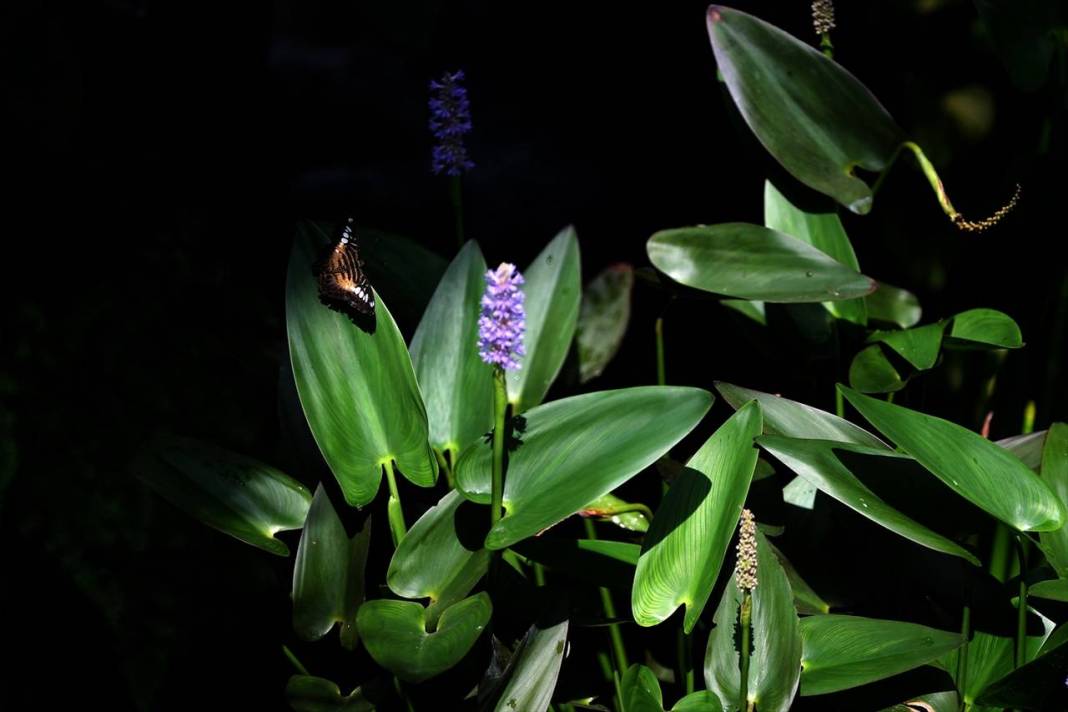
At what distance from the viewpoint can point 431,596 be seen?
3.42 feet

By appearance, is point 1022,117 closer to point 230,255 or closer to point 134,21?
point 230,255

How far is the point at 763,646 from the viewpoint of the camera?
0.97 m

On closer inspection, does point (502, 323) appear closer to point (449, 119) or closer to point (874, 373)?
point (449, 119)

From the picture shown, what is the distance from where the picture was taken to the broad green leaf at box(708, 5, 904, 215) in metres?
1.26

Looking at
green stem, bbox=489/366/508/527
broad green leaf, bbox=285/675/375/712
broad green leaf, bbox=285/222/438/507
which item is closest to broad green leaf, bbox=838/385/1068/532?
green stem, bbox=489/366/508/527

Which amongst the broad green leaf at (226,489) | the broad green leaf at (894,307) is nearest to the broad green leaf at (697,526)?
the broad green leaf at (226,489)

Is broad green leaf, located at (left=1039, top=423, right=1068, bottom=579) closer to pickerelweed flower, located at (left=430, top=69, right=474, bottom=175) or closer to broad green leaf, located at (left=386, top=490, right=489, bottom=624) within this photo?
broad green leaf, located at (left=386, top=490, right=489, bottom=624)

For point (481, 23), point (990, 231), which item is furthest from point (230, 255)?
point (990, 231)

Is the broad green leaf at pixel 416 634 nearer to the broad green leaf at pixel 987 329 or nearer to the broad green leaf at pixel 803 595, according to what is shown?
the broad green leaf at pixel 803 595

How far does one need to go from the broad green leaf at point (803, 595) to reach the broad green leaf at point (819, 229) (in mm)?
334

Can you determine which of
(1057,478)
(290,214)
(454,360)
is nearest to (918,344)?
(1057,478)

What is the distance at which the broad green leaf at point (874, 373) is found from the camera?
3.87 feet

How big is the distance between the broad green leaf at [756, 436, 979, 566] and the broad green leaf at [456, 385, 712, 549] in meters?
0.09

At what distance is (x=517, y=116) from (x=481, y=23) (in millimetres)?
159
